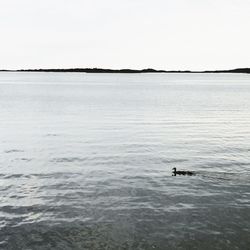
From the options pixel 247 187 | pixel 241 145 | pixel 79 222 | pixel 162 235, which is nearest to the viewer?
pixel 162 235

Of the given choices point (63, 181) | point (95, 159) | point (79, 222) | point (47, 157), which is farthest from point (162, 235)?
point (47, 157)

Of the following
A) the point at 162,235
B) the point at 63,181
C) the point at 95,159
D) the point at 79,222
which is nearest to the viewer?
the point at 162,235

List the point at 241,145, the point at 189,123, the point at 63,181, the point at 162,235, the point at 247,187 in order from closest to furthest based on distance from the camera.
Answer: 1. the point at 162,235
2. the point at 247,187
3. the point at 63,181
4. the point at 241,145
5. the point at 189,123

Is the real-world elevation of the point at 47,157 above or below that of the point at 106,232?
below

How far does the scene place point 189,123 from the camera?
58.8 meters

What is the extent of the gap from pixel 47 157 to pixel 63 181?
8180mm

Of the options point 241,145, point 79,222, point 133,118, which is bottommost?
point 133,118

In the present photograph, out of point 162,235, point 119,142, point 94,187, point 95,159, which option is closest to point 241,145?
point 119,142

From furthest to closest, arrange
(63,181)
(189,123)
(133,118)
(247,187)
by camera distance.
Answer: (133,118) → (189,123) → (63,181) → (247,187)

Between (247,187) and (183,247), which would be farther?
(247,187)

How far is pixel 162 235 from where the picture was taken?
704 inches

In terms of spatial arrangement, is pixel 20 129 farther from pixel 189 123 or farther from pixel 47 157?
pixel 189 123

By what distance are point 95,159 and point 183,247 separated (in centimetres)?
1768

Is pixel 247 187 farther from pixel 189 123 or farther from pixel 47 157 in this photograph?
pixel 189 123
